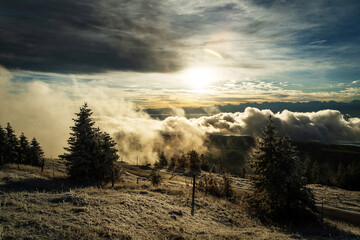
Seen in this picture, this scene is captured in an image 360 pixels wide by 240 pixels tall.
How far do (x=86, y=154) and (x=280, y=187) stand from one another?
23753 millimetres

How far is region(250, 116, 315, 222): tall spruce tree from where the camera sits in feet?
55.7

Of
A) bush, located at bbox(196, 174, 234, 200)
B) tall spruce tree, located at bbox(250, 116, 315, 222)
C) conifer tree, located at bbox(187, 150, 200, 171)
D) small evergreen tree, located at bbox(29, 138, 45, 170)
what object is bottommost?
conifer tree, located at bbox(187, 150, 200, 171)

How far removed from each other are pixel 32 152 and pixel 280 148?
59039 mm

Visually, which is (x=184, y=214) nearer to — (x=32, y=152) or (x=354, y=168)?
(x=32, y=152)

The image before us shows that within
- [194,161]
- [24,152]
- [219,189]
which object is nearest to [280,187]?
[219,189]

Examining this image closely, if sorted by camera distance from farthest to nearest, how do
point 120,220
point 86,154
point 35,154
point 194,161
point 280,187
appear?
point 194,161 → point 35,154 → point 86,154 → point 280,187 → point 120,220

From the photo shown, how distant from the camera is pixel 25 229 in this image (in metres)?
7.87

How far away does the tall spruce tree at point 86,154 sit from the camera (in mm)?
27727

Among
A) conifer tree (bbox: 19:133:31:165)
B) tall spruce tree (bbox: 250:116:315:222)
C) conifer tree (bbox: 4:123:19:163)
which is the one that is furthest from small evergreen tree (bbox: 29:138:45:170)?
tall spruce tree (bbox: 250:116:315:222)

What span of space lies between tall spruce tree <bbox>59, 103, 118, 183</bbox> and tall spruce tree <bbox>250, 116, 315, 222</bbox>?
19.7m

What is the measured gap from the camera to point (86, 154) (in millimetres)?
27953

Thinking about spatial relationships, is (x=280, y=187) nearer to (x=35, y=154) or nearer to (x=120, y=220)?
(x=120, y=220)

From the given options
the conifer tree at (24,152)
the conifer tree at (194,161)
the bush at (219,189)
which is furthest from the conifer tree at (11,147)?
the conifer tree at (194,161)

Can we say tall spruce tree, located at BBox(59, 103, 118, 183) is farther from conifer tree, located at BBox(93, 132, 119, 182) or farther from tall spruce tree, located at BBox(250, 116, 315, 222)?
tall spruce tree, located at BBox(250, 116, 315, 222)
